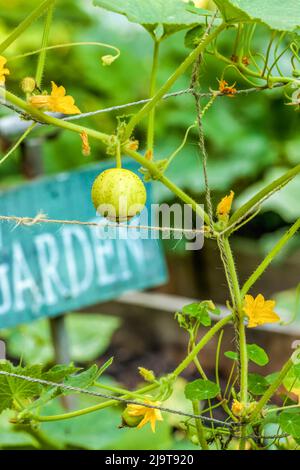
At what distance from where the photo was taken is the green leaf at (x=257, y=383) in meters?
0.71

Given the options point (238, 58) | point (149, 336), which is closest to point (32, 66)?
point (149, 336)

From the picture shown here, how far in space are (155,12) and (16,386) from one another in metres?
0.33

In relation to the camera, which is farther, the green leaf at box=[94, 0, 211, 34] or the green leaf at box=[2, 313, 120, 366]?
the green leaf at box=[2, 313, 120, 366]

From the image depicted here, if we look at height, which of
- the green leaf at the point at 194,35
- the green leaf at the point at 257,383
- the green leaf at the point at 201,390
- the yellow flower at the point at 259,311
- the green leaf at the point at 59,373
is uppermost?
the green leaf at the point at 194,35

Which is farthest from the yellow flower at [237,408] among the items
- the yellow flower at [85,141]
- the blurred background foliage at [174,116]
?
the blurred background foliage at [174,116]

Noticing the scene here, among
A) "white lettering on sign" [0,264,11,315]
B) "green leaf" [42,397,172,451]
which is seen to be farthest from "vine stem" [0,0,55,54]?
"white lettering on sign" [0,264,11,315]

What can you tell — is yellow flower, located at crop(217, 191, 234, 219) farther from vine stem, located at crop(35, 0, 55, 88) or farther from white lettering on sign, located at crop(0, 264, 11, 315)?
white lettering on sign, located at crop(0, 264, 11, 315)

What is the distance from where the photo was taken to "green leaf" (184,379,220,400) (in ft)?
2.19

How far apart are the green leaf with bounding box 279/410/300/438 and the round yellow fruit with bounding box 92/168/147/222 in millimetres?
226

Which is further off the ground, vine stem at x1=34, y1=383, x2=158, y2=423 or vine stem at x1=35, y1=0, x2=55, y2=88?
vine stem at x1=35, y1=0, x2=55, y2=88

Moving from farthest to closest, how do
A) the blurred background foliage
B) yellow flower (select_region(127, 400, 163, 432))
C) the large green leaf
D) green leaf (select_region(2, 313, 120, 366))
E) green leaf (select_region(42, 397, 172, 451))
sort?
→ 1. the blurred background foliage
2. green leaf (select_region(2, 313, 120, 366))
3. green leaf (select_region(42, 397, 172, 451))
4. yellow flower (select_region(127, 400, 163, 432))
5. the large green leaf

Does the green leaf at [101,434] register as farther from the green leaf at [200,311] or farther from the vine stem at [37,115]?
the vine stem at [37,115]

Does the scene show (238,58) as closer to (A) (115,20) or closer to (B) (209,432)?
(B) (209,432)

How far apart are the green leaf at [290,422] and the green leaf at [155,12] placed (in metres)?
0.34
